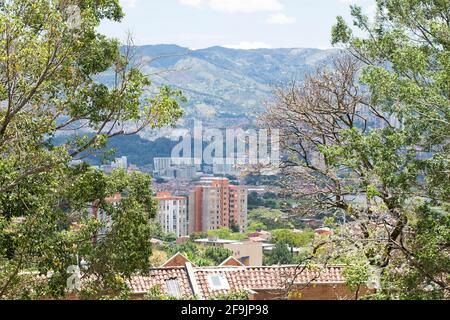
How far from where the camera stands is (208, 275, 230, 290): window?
41.8 ft

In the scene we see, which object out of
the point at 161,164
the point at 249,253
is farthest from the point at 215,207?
the point at 249,253

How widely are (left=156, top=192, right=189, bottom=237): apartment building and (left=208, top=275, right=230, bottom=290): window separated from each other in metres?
15.5

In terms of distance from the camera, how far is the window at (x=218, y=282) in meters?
12.7

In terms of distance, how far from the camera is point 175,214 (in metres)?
31.2

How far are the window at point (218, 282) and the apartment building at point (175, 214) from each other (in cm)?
1551

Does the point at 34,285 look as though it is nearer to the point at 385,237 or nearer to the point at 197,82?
the point at 385,237

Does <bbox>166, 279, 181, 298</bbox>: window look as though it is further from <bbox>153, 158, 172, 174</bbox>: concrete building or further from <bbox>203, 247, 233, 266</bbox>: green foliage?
<bbox>153, 158, 172, 174</bbox>: concrete building

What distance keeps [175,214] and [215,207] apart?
2.57 metres

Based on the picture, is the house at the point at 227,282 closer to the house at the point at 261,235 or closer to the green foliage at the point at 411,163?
the green foliage at the point at 411,163

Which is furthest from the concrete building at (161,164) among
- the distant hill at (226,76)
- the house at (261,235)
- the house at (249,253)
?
the house at (249,253)

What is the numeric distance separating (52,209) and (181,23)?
17604mm

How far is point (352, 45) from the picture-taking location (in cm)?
830

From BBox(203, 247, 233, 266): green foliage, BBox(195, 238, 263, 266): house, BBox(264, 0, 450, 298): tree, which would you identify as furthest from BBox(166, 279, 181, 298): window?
BBox(195, 238, 263, 266): house
